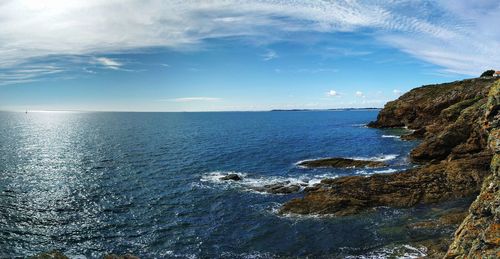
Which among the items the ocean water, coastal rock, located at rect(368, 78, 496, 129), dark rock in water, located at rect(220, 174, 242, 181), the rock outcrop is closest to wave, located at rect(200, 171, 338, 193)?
the ocean water

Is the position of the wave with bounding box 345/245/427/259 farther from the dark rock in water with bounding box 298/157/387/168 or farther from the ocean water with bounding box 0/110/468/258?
the dark rock in water with bounding box 298/157/387/168

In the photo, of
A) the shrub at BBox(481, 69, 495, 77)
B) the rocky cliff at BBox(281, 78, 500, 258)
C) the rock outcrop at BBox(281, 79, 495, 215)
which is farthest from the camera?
the shrub at BBox(481, 69, 495, 77)

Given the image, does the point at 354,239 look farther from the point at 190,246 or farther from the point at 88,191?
the point at 88,191

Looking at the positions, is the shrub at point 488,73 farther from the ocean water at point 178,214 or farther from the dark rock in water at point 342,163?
the dark rock in water at point 342,163

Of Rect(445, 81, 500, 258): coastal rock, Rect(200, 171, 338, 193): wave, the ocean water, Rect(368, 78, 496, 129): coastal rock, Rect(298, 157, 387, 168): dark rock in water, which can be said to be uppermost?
Rect(368, 78, 496, 129): coastal rock

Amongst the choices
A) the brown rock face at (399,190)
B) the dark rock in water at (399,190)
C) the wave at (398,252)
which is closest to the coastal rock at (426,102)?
the brown rock face at (399,190)

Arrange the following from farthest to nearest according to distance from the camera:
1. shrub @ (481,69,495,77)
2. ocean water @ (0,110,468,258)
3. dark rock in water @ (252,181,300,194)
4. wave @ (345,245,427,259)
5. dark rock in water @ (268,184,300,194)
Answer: shrub @ (481,69,495,77)
dark rock in water @ (252,181,300,194)
dark rock in water @ (268,184,300,194)
ocean water @ (0,110,468,258)
wave @ (345,245,427,259)

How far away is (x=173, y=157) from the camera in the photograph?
71438 millimetres

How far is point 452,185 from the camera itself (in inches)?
1426

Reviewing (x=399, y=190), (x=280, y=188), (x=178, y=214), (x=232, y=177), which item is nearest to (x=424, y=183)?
(x=399, y=190)

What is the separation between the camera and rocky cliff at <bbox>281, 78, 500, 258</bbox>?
12141mm

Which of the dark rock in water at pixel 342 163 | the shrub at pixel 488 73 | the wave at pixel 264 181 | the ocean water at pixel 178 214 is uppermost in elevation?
the shrub at pixel 488 73

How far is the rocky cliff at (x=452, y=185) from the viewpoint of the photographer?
1214cm

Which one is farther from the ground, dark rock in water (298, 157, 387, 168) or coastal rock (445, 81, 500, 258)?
coastal rock (445, 81, 500, 258)
